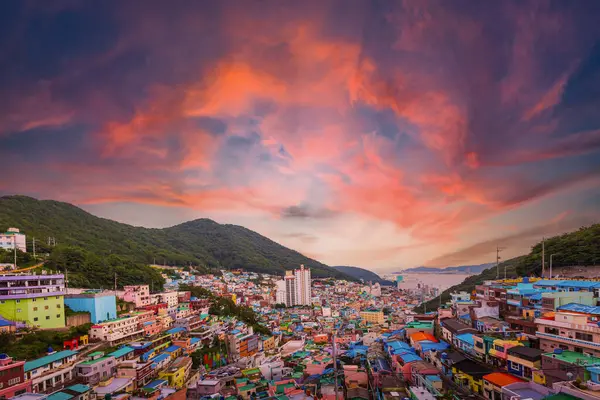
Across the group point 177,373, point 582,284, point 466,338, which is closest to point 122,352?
point 177,373

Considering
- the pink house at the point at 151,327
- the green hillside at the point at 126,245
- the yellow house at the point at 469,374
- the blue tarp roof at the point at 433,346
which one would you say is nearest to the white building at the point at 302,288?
the green hillside at the point at 126,245

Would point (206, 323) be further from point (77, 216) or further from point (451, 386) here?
point (77, 216)

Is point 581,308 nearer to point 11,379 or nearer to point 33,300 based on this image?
point 11,379

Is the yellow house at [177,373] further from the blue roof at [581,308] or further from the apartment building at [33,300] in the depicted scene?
the blue roof at [581,308]

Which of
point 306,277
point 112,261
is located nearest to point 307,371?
point 112,261

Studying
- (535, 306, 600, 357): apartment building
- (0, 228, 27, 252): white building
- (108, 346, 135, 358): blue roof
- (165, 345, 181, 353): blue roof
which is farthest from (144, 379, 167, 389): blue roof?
(0, 228, 27, 252): white building
